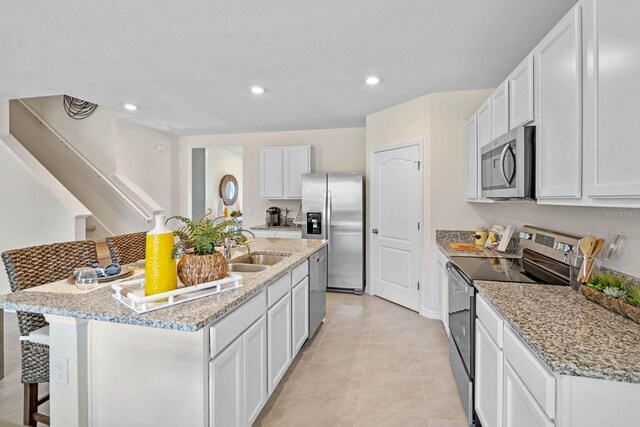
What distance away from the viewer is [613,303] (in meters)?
1.26

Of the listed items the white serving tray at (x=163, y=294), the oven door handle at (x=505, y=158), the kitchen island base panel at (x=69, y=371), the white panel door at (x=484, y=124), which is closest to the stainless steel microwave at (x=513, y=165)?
the oven door handle at (x=505, y=158)

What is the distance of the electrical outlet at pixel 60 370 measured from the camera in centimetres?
137

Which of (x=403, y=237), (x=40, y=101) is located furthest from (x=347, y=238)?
(x=40, y=101)

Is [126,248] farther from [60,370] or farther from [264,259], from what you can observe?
[60,370]

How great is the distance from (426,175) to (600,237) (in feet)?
6.32

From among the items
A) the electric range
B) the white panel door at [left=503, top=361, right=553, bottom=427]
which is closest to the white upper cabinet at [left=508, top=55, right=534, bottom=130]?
the electric range

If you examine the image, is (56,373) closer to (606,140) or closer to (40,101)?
(606,140)

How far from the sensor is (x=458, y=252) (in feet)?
9.02

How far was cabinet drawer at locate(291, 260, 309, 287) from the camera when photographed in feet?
7.72

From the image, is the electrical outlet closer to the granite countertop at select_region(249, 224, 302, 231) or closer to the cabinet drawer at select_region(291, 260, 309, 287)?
the cabinet drawer at select_region(291, 260, 309, 287)

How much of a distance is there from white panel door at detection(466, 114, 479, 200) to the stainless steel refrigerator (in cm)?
147

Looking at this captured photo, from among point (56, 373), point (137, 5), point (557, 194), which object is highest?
point (137, 5)

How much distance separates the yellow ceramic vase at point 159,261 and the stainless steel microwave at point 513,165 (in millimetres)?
1909

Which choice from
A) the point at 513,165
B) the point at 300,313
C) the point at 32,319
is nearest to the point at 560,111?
the point at 513,165
